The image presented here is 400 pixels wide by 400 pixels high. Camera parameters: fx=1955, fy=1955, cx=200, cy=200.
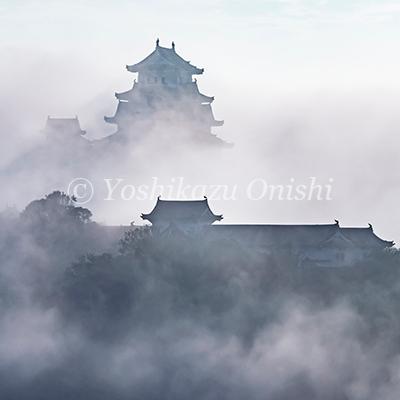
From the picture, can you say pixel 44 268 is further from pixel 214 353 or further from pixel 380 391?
pixel 380 391

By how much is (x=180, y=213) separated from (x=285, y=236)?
11.8 feet

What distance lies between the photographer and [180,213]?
214 feet

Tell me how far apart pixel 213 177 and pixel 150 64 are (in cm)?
567

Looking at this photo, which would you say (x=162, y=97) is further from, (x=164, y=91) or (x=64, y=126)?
(x=64, y=126)

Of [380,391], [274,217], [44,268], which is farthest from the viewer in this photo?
[274,217]

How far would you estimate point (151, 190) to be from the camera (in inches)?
3093

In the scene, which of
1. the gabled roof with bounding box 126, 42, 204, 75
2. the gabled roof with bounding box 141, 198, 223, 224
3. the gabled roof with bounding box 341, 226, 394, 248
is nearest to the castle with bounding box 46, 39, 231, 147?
the gabled roof with bounding box 126, 42, 204, 75

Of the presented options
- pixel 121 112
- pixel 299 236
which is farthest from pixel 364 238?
pixel 121 112

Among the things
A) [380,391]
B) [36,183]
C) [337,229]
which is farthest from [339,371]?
[36,183]

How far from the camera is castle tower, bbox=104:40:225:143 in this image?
79812 mm

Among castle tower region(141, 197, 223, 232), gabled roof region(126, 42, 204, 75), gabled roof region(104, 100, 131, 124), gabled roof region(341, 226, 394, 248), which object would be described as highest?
gabled roof region(126, 42, 204, 75)

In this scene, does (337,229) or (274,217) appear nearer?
(337,229)

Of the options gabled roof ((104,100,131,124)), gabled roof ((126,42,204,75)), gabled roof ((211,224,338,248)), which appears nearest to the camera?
gabled roof ((211,224,338,248))

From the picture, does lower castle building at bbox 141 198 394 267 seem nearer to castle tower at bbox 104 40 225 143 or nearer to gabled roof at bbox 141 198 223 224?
gabled roof at bbox 141 198 223 224
